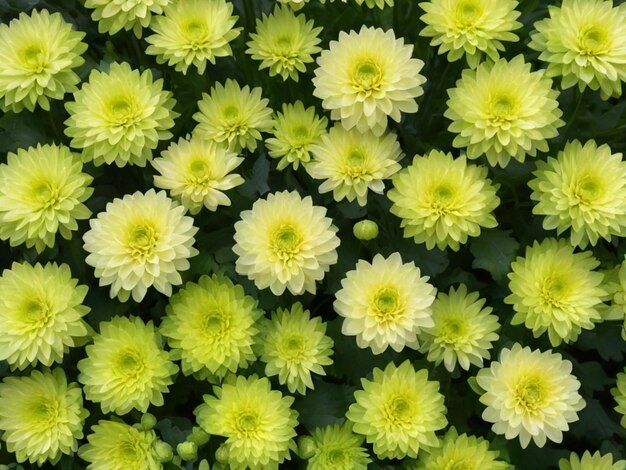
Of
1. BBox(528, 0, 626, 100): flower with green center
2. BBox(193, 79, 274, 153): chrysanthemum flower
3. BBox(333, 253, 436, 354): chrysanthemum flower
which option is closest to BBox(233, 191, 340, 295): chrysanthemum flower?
BBox(333, 253, 436, 354): chrysanthemum flower

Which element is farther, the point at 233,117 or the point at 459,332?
the point at 233,117

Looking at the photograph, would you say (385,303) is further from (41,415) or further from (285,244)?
(41,415)

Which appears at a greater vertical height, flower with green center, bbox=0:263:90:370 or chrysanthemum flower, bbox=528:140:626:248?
chrysanthemum flower, bbox=528:140:626:248

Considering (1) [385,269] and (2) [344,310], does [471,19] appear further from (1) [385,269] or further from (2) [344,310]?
(2) [344,310]

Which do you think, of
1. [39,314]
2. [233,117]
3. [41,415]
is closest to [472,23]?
[233,117]

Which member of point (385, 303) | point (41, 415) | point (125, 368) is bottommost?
point (41, 415)

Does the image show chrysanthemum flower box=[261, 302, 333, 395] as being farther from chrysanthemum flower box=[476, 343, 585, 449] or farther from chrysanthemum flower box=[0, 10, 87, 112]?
chrysanthemum flower box=[0, 10, 87, 112]
